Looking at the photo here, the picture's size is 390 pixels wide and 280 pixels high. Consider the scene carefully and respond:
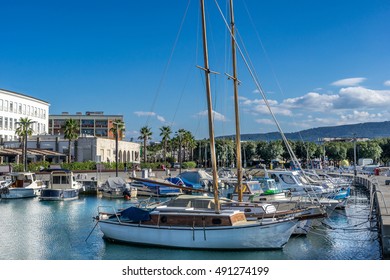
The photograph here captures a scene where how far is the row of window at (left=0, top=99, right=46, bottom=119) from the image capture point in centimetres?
10394

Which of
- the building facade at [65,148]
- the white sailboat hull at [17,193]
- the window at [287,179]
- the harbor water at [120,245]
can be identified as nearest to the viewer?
the harbor water at [120,245]

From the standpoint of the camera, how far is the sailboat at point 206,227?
25734mm

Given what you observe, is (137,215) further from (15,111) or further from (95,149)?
(15,111)

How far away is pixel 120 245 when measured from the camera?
28.2 metres

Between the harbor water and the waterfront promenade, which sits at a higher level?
the waterfront promenade

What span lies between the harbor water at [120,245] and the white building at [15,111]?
66.3 metres

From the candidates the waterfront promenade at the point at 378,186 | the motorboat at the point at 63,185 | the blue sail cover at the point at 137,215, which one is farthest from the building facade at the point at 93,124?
the blue sail cover at the point at 137,215

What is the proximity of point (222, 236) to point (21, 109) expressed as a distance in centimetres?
9575

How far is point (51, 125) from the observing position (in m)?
158

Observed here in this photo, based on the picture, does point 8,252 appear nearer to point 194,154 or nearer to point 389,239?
point 389,239

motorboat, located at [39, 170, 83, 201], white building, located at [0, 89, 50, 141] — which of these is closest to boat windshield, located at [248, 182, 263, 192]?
motorboat, located at [39, 170, 83, 201]

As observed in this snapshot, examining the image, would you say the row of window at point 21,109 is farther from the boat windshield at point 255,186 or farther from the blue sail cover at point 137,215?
the blue sail cover at point 137,215

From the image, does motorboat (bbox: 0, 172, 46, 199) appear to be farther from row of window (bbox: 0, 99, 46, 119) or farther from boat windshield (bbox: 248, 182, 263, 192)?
row of window (bbox: 0, 99, 46, 119)

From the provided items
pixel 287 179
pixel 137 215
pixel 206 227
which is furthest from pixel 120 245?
pixel 287 179
